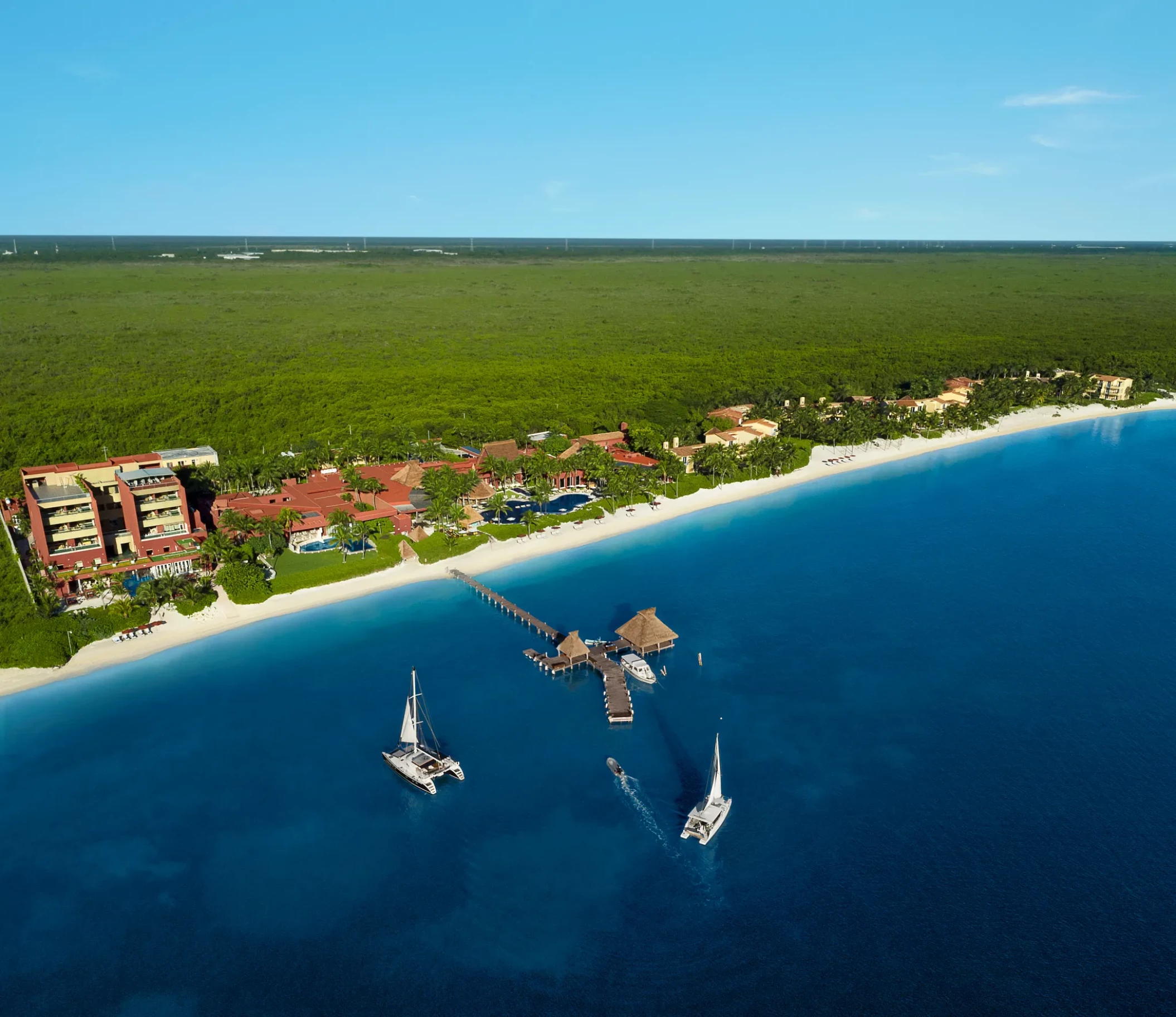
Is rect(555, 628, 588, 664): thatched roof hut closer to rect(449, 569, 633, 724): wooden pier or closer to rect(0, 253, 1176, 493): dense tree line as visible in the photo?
rect(449, 569, 633, 724): wooden pier

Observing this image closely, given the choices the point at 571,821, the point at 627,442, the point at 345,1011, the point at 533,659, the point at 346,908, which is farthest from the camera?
the point at 627,442

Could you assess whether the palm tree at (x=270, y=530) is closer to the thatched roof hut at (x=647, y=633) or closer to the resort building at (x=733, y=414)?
the thatched roof hut at (x=647, y=633)

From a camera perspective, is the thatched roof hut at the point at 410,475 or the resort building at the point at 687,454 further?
the resort building at the point at 687,454

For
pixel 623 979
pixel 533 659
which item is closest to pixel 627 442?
pixel 533 659

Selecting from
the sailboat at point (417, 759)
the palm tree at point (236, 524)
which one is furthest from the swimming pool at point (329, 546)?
the sailboat at point (417, 759)

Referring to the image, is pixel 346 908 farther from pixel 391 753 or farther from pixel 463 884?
pixel 391 753

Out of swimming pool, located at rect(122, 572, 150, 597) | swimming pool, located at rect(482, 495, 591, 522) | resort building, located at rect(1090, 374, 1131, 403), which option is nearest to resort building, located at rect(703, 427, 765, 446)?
swimming pool, located at rect(482, 495, 591, 522)

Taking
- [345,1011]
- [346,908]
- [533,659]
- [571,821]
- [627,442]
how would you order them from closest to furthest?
[345,1011] < [346,908] < [571,821] < [533,659] < [627,442]
